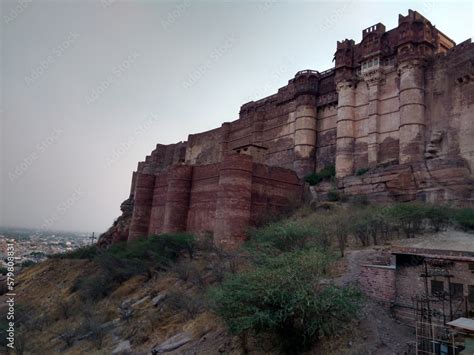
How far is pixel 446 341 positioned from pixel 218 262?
8472mm

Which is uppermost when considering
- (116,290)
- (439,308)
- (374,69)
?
(374,69)

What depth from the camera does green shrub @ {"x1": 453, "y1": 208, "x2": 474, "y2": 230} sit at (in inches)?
532

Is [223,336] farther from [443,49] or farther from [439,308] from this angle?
[443,49]

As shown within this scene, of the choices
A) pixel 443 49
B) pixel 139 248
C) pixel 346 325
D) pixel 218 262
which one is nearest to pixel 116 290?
pixel 139 248

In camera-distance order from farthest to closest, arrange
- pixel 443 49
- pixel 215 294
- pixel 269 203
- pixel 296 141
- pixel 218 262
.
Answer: pixel 296 141, pixel 443 49, pixel 269 203, pixel 218 262, pixel 215 294

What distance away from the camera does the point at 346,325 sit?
25.4 feet

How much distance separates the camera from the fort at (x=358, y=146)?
18406 millimetres

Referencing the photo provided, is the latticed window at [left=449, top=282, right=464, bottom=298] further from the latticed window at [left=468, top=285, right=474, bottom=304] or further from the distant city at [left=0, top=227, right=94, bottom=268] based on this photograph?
the distant city at [left=0, top=227, right=94, bottom=268]

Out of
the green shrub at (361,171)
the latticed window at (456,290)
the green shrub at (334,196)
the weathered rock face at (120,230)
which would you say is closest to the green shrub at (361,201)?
the green shrub at (334,196)

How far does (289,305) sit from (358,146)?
18544 millimetres

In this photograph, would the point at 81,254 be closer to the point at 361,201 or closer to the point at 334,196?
the point at 334,196

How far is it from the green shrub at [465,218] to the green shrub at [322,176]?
34.1 feet

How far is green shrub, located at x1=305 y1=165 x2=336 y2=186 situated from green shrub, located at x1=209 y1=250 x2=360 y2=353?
16815 millimetres

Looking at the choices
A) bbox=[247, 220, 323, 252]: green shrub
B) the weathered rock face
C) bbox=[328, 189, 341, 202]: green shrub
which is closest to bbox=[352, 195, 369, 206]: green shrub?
bbox=[328, 189, 341, 202]: green shrub
